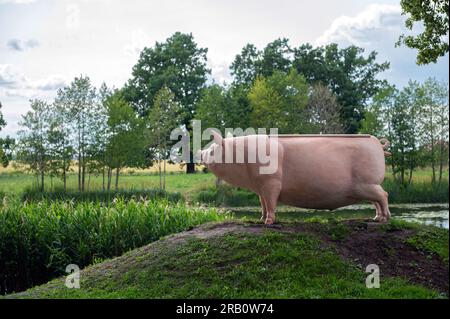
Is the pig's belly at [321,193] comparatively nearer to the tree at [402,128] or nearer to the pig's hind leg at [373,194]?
the pig's hind leg at [373,194]

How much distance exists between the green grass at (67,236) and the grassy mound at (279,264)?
200cm

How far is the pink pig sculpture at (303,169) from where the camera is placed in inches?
268

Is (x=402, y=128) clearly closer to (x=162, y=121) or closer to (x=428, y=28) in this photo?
(x=162, y=121)

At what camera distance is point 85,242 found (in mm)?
9203

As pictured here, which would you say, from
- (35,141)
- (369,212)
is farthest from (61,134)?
(369,212)

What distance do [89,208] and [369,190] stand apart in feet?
16.1

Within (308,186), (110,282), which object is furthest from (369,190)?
(110,282)

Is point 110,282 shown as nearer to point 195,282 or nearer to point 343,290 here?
point 195,282

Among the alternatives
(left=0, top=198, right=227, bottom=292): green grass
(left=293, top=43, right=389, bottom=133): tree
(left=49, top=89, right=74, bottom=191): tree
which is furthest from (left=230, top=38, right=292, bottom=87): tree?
(left=0, top=198, right=227, bottom=292): green grass

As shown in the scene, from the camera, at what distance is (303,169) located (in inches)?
269

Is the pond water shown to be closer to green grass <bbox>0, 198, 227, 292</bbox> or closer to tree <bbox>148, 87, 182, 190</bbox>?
tree <bbox>148, 87, 182, 190</bbox>

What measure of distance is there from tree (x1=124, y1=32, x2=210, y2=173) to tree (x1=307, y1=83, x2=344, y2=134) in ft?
28.9

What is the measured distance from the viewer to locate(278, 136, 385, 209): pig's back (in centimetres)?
682

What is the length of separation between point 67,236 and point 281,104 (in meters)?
17.7
